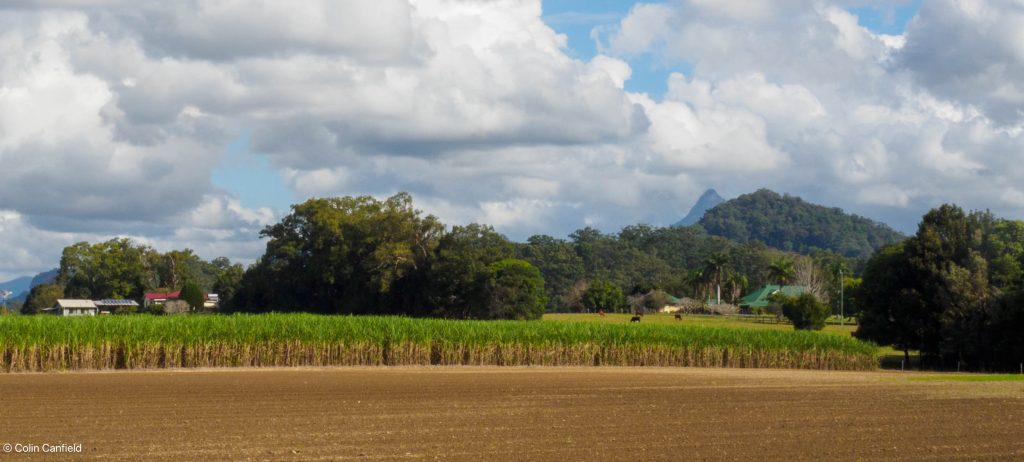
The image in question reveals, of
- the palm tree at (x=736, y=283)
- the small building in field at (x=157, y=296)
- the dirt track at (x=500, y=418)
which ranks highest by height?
the palm tree at (x=736, y=283)

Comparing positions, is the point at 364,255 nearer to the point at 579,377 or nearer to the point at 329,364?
the point at 329,364

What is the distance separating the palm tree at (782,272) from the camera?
13675 cm

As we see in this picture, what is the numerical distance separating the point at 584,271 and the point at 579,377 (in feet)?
399

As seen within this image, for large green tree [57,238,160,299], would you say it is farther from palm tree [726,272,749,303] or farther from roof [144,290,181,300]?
palm tree [726,272,749,303]

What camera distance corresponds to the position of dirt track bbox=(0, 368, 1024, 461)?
18859 millimetres

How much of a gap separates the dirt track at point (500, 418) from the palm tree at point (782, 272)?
10069 centimetres

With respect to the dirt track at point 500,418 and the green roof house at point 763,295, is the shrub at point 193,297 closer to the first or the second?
the green roof house at point 763,295

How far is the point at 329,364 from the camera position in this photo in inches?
1828

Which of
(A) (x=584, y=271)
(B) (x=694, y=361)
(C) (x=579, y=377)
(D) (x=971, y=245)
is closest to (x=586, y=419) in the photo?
(C) (x=579, y=377)

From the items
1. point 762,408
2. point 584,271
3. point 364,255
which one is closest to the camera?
point 762,408

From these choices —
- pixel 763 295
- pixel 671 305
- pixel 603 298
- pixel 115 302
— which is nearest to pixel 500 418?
pixel 603 298

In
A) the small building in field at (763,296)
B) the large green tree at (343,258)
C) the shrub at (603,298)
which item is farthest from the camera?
the small building in field at (763,296)

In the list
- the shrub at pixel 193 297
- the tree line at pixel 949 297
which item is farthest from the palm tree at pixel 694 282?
the tree line at pixel 949 297

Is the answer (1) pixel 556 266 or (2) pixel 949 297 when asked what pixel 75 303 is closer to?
(1) pixel 556 266
